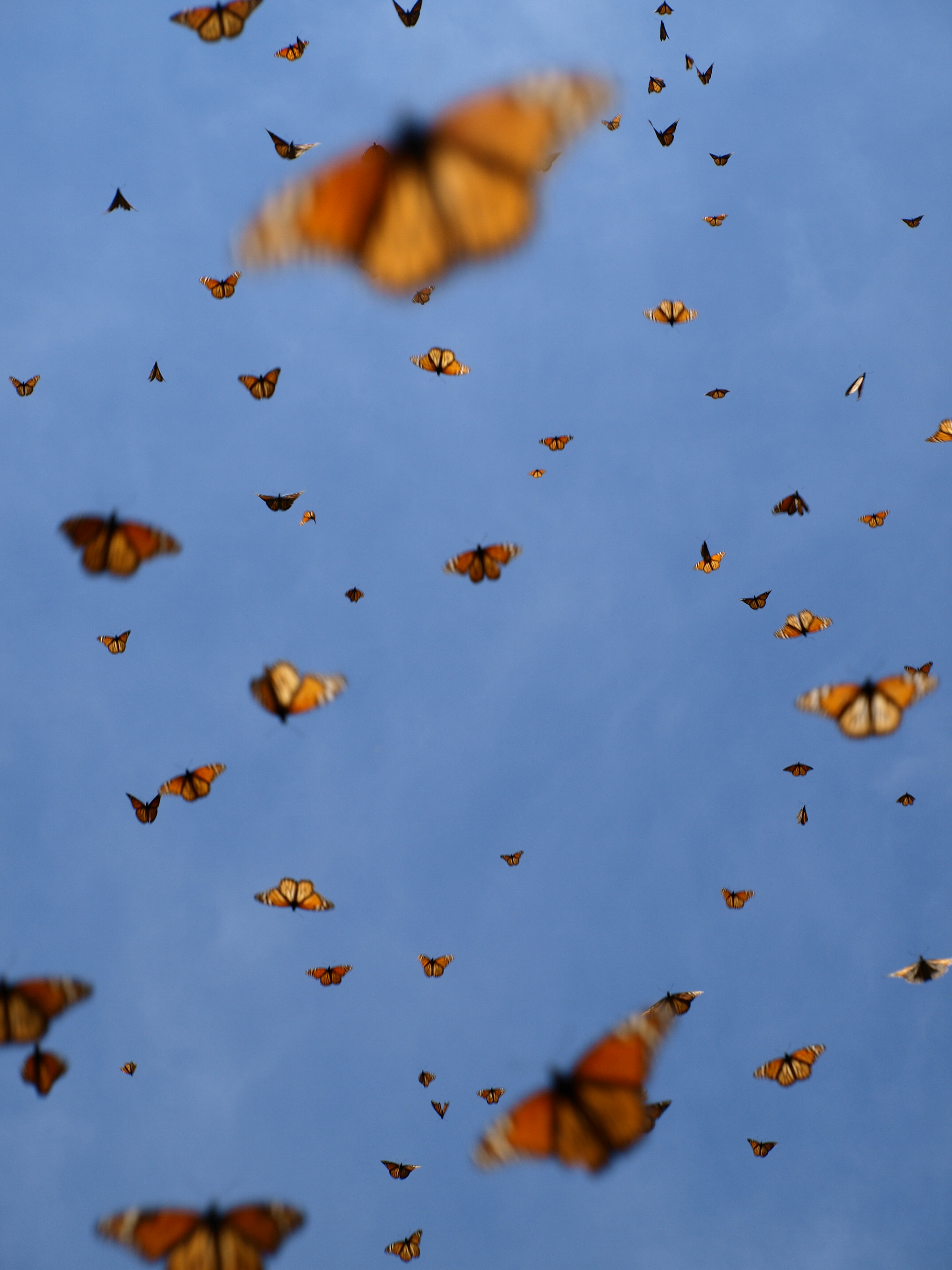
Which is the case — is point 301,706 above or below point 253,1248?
above

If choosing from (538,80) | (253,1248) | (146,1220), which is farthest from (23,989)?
(538,80)

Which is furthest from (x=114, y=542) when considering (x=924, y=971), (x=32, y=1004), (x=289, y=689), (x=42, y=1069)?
(x=924, y=971)

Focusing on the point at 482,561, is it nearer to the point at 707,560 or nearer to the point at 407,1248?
the point at 707,560

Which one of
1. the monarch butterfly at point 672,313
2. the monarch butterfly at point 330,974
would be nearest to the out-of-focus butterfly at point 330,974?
the monarch butterfly at point 330,974

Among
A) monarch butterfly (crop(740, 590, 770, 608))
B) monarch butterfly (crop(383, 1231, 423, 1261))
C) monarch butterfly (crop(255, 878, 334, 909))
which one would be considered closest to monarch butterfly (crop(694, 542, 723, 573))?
monarch butterfly (crop(740, 590, 770, 608))

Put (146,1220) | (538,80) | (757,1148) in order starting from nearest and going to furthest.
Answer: (538,80) < (146,1220) < (757,1148)

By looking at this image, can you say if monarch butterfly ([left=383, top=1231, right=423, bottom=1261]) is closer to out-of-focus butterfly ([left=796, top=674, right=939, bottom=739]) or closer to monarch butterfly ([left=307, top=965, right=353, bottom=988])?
monarch butterfly ([left=307, top=965, right=353, bottom=988])

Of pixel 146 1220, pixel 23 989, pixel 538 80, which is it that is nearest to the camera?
pixel 538 80

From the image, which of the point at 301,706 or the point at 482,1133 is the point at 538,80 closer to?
the point at 482,1133
